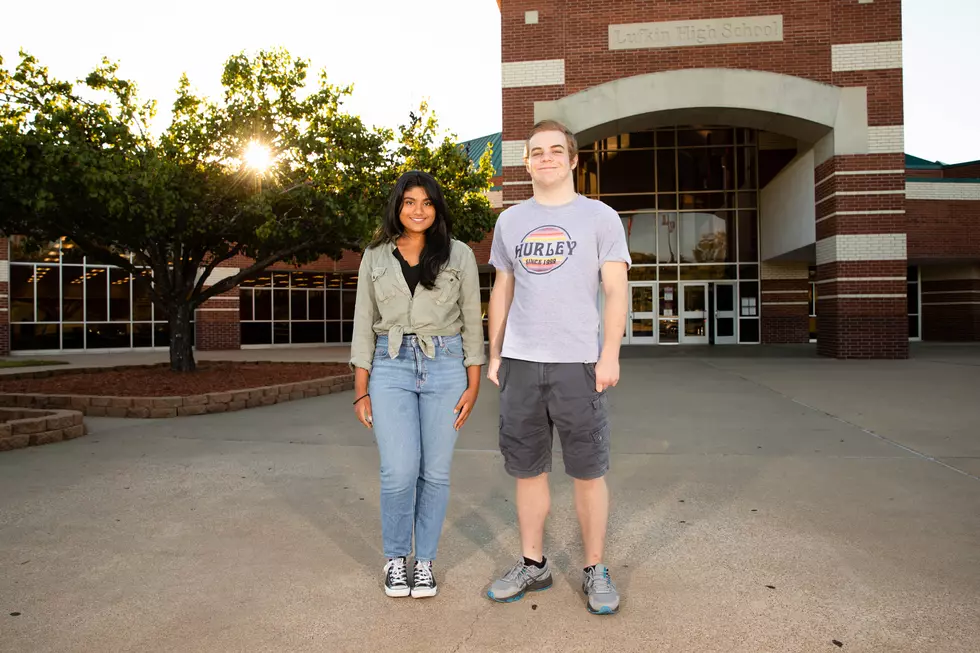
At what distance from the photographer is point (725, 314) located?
980 inches

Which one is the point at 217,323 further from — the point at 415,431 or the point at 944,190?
the point at 944,190

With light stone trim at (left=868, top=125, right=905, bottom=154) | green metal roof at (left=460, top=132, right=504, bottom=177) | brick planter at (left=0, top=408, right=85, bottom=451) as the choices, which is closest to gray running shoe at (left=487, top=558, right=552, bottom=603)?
brick planter at (left=0, top=408, right=85, bottom=451)

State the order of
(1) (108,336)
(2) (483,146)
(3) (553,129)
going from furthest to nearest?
(2) (483,146), (1) (108,336), (3) (553,129)

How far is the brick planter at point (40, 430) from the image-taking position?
646cm

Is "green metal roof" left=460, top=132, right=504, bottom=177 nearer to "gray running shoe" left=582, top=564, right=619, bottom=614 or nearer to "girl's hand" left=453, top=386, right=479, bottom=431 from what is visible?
"girl's hand" left=453, top=386, right=479, bottom=431

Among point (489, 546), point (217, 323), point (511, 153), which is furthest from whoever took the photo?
point (217, 323)

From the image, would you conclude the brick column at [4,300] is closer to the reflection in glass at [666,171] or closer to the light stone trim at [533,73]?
the light stone trim at [533,73]

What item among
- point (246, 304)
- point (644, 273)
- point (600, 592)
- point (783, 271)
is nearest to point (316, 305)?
point (246, 304)

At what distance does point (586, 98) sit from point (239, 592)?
50.4ft

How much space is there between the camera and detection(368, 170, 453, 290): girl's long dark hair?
3061mm

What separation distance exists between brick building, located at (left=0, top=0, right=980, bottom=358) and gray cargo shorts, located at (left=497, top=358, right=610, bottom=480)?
46.0 feet

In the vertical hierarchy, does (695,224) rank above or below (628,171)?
below

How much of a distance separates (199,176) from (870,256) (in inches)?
572

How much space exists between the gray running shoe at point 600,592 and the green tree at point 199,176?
848 centimetres
